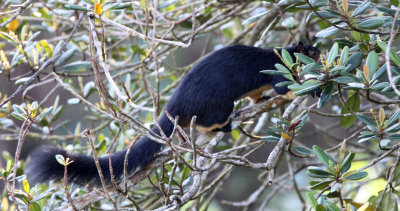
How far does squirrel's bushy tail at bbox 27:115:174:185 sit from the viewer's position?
8.05 feet

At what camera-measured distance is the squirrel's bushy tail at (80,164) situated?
2455 mm

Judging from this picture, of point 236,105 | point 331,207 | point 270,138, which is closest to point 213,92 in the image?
point 236,105

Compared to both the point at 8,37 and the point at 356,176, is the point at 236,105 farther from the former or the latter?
the point at 8,37

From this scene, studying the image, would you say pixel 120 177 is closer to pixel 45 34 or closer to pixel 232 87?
pixel 232 87

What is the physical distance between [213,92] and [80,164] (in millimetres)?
933

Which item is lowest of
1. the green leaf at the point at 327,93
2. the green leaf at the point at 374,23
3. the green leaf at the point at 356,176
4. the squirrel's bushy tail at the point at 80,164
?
the squirrel's bushy tail at the point at 80,164

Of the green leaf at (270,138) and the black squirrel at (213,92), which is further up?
the green leaf at (270,138)

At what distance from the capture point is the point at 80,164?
2.55 m

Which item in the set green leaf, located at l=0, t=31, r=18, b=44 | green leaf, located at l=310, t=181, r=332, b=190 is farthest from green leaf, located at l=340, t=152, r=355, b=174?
green leaf, located at l=0, t=31, r=18, b=44

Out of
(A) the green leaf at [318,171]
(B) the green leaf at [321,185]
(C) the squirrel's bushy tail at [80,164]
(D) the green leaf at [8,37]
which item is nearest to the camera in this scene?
(A) the green leaf at [318,171]

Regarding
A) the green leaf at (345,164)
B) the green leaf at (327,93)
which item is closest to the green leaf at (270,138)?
the green leaf at (327,93)

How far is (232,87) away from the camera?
3.07 metres

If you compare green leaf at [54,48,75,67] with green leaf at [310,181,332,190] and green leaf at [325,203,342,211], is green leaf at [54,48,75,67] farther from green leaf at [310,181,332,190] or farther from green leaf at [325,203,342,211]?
green leaf at [325,203,342,211]

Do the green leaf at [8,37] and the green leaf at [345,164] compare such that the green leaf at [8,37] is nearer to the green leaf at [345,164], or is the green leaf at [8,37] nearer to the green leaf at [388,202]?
the green leaf at [345,164]
